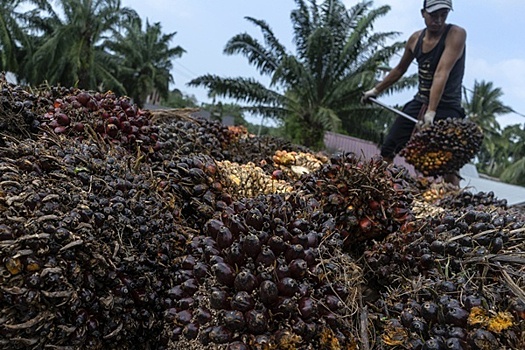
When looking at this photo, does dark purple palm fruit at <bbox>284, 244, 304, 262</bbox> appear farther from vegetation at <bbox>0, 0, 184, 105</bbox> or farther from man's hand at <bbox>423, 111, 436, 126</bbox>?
vegetation at <bbox>0, 0, 184, 105</bbox>

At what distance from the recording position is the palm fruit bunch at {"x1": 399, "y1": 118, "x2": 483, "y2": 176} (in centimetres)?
327

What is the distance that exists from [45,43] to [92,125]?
26.8m

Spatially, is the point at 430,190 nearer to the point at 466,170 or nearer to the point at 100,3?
the point at 466,170

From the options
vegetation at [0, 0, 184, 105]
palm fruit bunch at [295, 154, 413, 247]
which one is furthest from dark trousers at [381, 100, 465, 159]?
vegetation at [0, 0, 184, 105]

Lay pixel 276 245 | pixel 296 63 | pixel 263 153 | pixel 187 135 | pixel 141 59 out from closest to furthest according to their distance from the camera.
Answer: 1. pixel 276 245
2. pixel 187 135
3. pixel 263 153
4. pixel 296 63
5. pixel 141 59

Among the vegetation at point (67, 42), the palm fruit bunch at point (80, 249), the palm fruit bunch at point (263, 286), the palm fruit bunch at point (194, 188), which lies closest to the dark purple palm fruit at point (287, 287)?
the palm fruit bunch at point (263, 286)

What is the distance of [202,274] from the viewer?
3.19 feet

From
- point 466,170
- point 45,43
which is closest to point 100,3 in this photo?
point 45,43

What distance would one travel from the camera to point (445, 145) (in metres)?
3.29

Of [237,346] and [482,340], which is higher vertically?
[482,340]

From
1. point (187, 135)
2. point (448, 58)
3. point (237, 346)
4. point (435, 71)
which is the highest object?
point (448, 58)

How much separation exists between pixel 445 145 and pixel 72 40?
25.4m

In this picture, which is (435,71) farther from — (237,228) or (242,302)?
(242,302)

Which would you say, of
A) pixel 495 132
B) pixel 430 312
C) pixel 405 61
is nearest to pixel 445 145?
pixel 405 61
